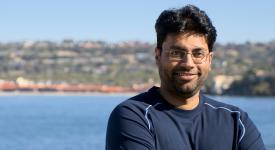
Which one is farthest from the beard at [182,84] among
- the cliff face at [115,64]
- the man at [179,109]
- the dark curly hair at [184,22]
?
the cliff face at [115,64]

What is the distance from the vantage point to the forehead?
2680 mm

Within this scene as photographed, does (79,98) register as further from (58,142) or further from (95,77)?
(58,142)

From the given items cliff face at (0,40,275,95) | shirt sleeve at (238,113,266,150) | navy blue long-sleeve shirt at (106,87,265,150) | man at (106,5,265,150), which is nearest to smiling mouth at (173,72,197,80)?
man at (106,5,265,150)

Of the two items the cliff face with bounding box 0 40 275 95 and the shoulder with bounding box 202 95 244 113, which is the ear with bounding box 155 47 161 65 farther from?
the cliff face with bounding box 0 40 275 95

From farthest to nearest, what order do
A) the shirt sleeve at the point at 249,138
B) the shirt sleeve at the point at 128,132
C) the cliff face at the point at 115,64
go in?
1. the cliff face at the point at 115,64
2. the shirt sleeve at the point at 249,138
3. the shirt sleeve at the point at 128,132

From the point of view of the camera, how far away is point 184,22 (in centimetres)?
268

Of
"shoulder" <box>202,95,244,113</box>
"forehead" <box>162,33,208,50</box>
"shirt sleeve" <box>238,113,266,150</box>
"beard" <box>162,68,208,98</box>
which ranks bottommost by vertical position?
"shirt sleeve" <box>238,113,266,150</box>

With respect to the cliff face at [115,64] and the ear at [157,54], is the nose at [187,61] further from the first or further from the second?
the cliff face at [115,64]

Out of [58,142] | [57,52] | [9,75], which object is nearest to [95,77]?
[9,75]

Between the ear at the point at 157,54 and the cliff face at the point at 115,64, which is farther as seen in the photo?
the cliff face at the point at 115,64

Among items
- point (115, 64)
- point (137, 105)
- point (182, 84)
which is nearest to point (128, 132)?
point (137, 105)

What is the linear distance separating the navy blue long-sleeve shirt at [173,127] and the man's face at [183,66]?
0.22 ft

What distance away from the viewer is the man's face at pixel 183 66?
8.80ft

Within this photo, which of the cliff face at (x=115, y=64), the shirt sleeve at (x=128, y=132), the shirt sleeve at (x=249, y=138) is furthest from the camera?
the cliff face at (x=115, y=64)
